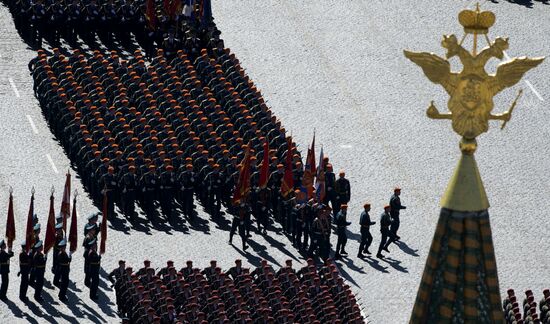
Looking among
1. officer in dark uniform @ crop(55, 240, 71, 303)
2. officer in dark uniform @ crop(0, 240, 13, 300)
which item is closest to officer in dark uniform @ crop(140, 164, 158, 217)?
officer in dark uniform @ crop(55, 240, 71, 303)

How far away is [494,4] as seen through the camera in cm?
6581

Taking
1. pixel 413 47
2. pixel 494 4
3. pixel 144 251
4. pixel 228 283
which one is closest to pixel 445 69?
pixel 228 283

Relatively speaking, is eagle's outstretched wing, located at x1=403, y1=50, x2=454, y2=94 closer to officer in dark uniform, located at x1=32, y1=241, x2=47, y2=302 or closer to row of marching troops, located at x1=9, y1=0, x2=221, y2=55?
officer in dark uniform, located at x1=32, y1=241, x2=47, y2=302

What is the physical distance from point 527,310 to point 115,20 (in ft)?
74.5

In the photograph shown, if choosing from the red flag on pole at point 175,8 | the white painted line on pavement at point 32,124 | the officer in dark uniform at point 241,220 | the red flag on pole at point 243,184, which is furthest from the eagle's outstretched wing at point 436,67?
the red flag on pole at point 175,8

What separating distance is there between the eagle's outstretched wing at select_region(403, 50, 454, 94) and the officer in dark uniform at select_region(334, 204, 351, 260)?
29.1 metres

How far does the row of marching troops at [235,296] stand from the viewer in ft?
128

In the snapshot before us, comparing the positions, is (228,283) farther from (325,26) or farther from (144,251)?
(325,26)

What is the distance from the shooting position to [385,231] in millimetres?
46750

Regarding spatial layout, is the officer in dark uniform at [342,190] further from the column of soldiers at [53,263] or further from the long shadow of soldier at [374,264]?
the column of soldiers at [53,263]

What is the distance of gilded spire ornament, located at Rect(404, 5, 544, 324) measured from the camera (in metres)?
17.0

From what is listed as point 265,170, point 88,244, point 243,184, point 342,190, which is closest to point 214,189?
point 265,170

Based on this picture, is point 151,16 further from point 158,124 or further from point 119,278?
point 119,278

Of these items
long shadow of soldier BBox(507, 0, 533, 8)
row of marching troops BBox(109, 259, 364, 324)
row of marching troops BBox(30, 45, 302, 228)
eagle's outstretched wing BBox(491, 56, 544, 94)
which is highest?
long shadow of soldier BBox(507, 0, 533, 8)
